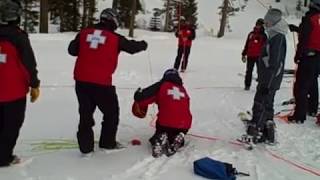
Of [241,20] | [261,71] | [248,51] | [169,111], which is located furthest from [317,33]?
[241,20]

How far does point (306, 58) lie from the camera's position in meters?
8.62

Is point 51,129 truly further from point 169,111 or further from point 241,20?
point 241,20

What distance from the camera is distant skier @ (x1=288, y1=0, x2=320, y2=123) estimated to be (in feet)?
27.5

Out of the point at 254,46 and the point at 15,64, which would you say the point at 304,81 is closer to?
the point at 254,46

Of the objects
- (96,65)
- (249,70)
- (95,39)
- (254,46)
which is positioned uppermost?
(95,39)

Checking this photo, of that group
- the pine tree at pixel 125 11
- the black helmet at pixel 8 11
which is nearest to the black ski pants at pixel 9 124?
the black helmet at pixel 8 11

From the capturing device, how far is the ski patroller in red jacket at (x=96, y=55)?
6.49m

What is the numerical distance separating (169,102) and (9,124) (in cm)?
211

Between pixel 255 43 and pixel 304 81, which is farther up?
pixel 255 43

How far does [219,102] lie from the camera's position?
1081 centimetres

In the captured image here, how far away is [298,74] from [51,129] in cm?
404

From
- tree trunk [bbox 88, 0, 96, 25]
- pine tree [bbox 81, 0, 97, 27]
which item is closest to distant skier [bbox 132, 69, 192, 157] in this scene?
pine tree [bbox 81, 0, 97, 27]

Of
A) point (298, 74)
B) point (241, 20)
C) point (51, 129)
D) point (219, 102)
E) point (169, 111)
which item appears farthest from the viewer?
point (241, 20)

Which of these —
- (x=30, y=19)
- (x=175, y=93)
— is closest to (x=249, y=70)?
(x=175, y=93)
